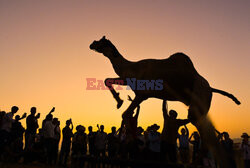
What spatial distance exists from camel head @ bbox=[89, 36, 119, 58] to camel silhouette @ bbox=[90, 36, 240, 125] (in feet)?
2.39

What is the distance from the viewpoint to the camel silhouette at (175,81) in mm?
5883

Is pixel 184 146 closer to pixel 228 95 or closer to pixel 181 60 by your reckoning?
pixel 228 95

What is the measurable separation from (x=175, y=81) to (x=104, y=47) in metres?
2.34

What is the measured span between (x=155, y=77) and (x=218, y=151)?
207cm

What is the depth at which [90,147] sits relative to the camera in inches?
602

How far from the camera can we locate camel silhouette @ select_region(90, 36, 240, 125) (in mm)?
5883

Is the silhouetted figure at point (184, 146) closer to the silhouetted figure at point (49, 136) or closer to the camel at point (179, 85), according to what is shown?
the silhouetted figure at point (49, 136)

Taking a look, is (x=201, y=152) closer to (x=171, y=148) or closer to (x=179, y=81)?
(x=179, y=81)

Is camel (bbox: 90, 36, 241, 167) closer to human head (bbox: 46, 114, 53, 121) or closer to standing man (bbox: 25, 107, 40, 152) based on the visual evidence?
human head (bbox: 46, 114, 53, 121)

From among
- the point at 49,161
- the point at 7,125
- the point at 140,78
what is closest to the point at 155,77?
the point at 140,78

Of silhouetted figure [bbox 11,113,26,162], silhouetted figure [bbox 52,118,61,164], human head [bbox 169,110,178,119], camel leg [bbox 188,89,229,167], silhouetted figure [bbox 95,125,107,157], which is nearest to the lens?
camel leg [bbox 188,89,229,167]

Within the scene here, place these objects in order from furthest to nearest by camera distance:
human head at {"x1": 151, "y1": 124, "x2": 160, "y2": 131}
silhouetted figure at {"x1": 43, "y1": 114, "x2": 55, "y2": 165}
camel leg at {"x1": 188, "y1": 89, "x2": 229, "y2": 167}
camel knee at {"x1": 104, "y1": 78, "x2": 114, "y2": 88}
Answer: silhouetted figure at {"x1": 43, "y1": 114, "x2": 55, "y2": 165} → human head at {"x1": 151, "y1": 124, "x2": 160, "y2": 131} → camel knee at {"x1": 104, "y1": 78, "x2": 114, "y2": 88} → camel leg at {"x1": 188, "y1": 89, "x2": 229, "y2": 167}

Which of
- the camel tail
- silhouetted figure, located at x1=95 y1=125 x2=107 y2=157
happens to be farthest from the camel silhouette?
silhouetted figure, located at x1=95 y1=125 x2=107 y2=157

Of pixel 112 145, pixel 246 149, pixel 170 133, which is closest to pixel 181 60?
pixel 170 133
